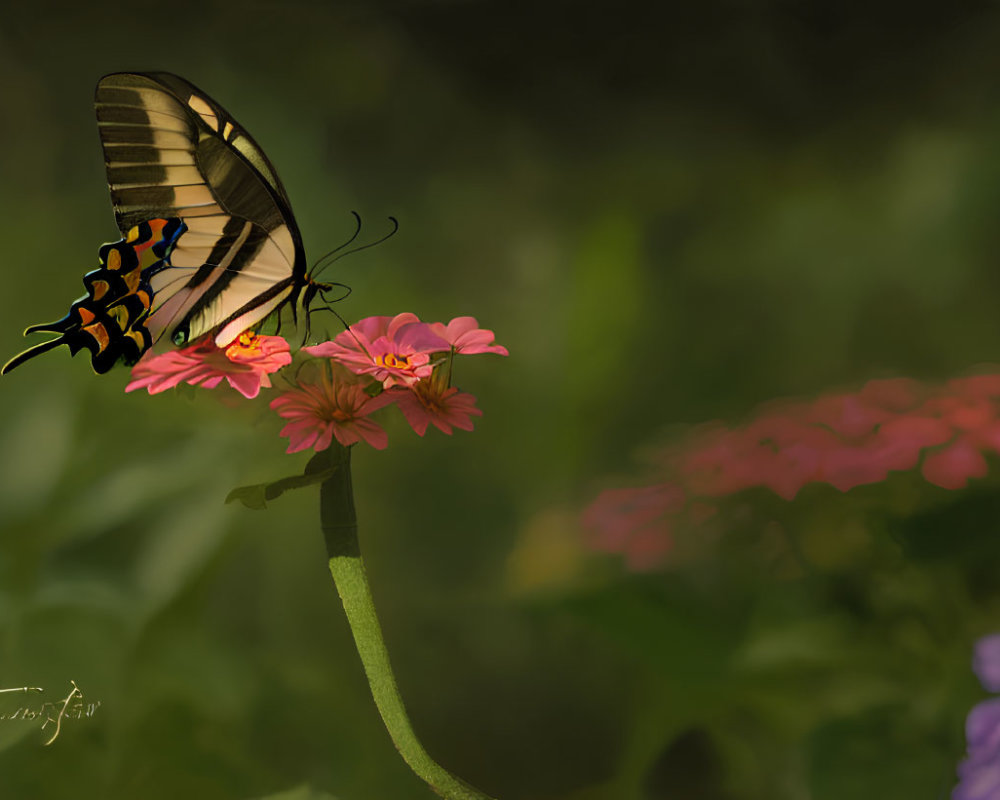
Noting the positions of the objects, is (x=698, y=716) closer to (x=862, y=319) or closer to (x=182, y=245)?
(x=862, y=319)

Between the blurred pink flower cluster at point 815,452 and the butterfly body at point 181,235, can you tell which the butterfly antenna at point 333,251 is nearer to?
the butterfly body at point 181,235

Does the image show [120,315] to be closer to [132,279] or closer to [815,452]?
[132,279]

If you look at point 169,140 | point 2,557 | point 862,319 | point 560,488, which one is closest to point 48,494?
point 2,557

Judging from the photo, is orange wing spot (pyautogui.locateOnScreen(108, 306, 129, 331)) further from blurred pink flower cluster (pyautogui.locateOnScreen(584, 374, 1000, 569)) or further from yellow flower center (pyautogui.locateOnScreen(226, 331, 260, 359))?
blurred pink flower cluster (pyautogui.locateOnScreen(584, 374, 1000, 569))

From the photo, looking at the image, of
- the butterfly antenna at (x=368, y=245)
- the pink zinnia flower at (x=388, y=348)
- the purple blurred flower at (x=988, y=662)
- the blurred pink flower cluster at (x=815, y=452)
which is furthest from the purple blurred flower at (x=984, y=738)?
the butterfly antenna at (x=368, y=245)

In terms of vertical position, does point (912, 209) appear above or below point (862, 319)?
above
